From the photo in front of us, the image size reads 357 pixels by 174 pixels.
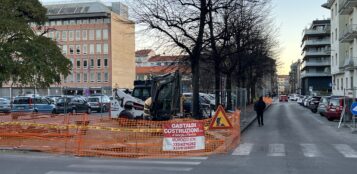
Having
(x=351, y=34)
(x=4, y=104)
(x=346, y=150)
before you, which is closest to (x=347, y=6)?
(x=351, y=34)

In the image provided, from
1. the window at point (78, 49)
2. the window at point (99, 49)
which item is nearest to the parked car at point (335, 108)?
the window at point (99, 49)

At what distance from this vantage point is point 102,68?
11519 centimetres

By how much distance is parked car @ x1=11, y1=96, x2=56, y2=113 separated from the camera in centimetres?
4005

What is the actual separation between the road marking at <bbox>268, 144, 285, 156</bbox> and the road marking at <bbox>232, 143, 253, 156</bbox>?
658mm

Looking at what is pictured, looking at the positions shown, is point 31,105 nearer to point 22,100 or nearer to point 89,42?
point 22,100

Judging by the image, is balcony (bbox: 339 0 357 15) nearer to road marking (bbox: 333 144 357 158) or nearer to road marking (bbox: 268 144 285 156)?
road marking (bbox: 333 144 357 158)

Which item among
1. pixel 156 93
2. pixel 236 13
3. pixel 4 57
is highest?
pixel 236 13

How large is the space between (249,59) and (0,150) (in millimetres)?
30155

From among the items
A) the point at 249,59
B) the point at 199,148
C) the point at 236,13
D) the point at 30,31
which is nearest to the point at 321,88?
the point at 249,59

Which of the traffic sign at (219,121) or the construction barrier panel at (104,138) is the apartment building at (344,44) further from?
the construction barrier panel at (104,138)

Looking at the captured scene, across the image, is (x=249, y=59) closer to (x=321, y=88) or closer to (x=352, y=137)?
(x=352, y=137)

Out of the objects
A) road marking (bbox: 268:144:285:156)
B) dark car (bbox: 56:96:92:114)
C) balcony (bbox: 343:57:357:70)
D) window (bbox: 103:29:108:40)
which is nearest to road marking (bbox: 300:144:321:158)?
road marking (bbox: 268:144:285:156)

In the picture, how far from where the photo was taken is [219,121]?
1562 cm

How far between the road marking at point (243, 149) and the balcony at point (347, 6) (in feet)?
117
